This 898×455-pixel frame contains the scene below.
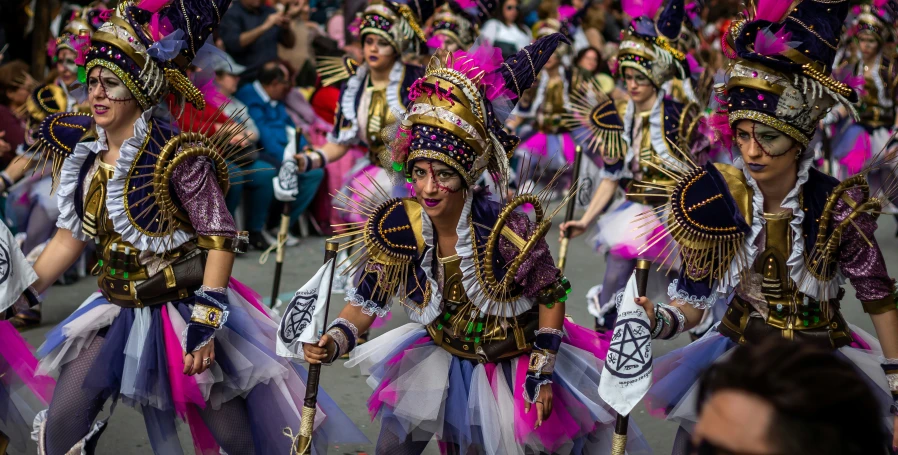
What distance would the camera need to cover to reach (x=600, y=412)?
4031mm

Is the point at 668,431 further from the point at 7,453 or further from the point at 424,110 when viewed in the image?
the point at 7,453

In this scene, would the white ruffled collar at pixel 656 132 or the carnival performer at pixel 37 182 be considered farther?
the carnival performer at pixel 37 182

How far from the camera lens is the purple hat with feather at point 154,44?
4.20 meters

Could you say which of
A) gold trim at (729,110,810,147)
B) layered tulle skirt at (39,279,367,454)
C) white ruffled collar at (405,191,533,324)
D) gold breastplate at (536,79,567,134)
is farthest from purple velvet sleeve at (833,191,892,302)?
gold breastplate at (536,79,567,134)

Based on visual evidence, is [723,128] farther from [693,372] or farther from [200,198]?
[200,198]

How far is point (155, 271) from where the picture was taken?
168 inches

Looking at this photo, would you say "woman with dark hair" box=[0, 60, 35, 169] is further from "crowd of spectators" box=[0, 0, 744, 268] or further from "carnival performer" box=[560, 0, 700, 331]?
"carnival performer" box=[560, 0, 700, 331]

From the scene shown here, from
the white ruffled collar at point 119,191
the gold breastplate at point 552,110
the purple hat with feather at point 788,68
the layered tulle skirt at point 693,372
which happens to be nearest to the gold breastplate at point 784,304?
the layered tulle skirt at point 693,372

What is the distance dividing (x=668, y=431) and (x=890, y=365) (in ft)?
7.05

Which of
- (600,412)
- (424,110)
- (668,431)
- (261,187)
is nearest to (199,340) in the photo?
(424,110)

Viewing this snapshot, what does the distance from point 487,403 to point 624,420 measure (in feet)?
1.77

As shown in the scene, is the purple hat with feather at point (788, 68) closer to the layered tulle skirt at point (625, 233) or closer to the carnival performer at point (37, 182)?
the layered tulle skirt at point (625, 233)

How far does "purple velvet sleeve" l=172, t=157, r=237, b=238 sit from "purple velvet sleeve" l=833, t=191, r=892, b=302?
230 centimetres

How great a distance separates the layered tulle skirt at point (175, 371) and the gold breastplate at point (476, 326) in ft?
2.23
